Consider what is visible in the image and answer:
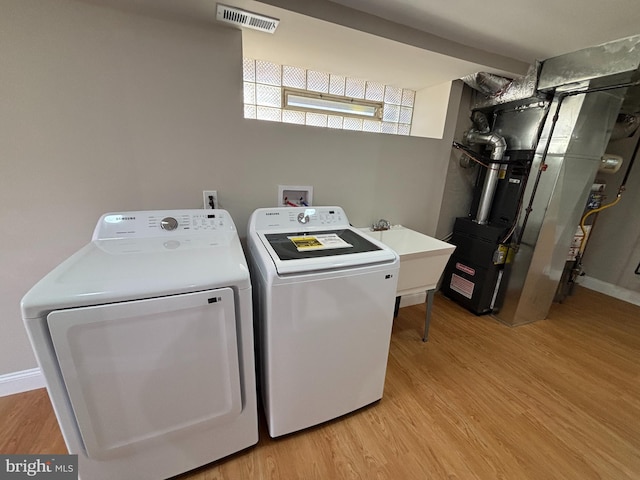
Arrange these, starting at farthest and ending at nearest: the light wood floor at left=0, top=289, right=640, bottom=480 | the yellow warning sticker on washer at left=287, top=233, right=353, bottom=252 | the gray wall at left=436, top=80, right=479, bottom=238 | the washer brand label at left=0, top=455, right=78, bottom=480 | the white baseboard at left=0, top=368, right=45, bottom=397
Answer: the gray wall at left=436, top=80, right=479, bottom=238 → the white baseboard at left=0, top=368, right=45, bottom=397 → the yellow warning sticker on washer at left=287, top=233, right=353, bottom=252 → the light wood floor at left=0, top=289, right=640, bottom=480 → the washer brand label at left=0, top=455, right=78, bottom=480

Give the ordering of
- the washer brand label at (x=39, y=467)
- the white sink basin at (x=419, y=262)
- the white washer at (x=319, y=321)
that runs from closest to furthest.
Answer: the washer brand label at (x=39, y=467) < the white washer at (x=319, y=321) < the white sink basin at (x=419, y=262)

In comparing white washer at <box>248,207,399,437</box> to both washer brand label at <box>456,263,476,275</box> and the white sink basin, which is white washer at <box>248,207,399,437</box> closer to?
the white sink basin

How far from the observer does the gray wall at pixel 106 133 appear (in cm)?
118

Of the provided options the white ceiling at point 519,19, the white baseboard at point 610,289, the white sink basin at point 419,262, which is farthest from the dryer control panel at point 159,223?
the white baseboard at point 610,289

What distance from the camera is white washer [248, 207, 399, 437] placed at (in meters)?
1.06

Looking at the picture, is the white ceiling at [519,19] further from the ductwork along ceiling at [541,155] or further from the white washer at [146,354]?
the white washer at [146,354]

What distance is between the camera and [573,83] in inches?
68.7

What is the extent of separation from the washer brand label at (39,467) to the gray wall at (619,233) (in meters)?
4.69

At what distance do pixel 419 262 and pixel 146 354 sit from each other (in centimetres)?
156

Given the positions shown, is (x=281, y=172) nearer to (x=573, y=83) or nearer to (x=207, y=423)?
(x=207, y=423)

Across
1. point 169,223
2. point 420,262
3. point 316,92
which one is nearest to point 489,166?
point 420,262

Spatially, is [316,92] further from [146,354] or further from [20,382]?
[20,382]

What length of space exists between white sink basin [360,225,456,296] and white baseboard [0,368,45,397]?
2.23 m

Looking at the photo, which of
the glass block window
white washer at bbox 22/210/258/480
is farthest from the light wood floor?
the glass block window
